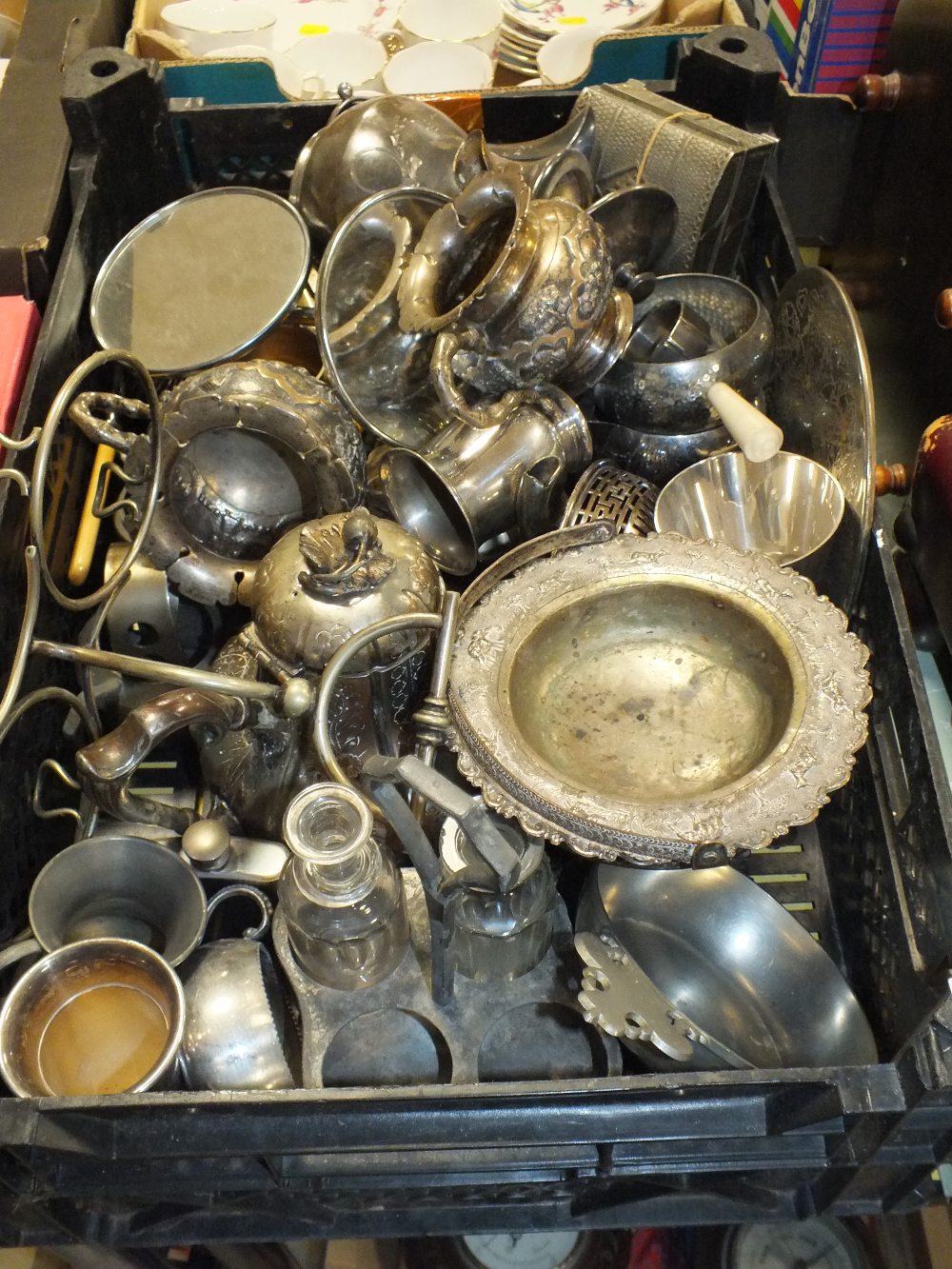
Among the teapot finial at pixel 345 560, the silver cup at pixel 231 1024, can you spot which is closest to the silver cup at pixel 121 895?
the silver cup at pixel 231 1024

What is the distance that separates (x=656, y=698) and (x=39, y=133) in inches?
39.8

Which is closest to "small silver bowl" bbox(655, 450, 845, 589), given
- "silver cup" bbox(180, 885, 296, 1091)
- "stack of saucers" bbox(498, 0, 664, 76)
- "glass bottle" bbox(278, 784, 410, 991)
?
"glass bottle" bbox(278, 784, 410, 991)

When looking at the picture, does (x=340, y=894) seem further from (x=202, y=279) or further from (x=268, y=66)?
(x=268, y=66)

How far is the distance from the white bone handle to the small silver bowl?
5 centimetres

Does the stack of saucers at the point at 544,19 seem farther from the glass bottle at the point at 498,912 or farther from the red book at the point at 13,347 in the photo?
the glass bottle at the point at 498,912

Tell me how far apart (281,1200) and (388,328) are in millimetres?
775

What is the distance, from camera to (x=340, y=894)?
75 centimetres

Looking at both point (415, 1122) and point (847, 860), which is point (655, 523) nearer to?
point (847, 860)

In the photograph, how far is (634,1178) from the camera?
0.80 m

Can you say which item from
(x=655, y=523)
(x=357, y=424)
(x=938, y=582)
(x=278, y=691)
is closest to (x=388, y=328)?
(x=357, y=424)

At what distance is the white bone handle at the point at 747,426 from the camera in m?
0.96

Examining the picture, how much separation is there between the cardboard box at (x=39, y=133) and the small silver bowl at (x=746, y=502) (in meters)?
0.72

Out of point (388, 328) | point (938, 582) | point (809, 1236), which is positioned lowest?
point (809, 1236)

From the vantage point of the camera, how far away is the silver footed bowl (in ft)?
2.34
